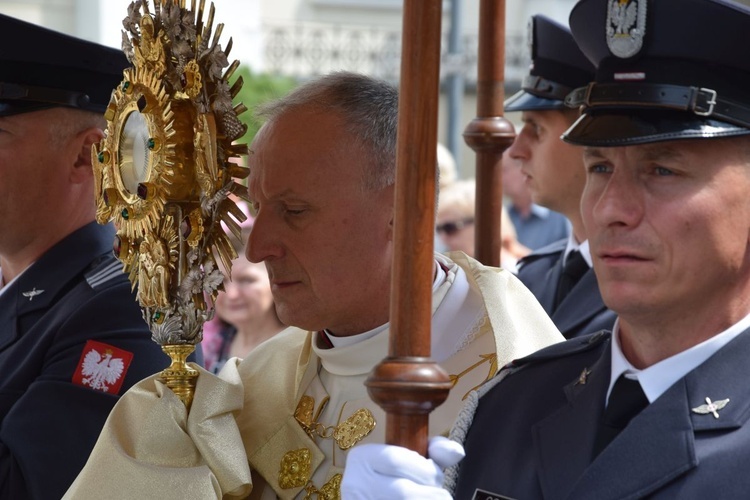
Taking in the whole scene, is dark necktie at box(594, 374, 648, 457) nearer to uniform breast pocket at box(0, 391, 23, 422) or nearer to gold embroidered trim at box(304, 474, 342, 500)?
gold embroidered trim at box(304, 474, 342, 500)

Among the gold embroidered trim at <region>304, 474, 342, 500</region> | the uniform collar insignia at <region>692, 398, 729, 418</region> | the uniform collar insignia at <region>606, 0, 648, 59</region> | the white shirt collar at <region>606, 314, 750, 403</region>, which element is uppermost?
the uniform collar insignia at <region>606, 0, 648, 59</region>

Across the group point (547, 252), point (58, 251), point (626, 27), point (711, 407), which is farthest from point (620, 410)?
point (547, 252)

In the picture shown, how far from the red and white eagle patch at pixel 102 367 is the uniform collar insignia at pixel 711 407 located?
1.45 m

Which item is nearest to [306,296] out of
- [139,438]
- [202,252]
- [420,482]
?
[202,252]

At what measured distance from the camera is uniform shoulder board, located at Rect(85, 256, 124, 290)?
10.3 feet

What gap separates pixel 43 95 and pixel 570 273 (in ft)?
5.45

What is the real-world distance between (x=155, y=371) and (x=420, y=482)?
1224mm

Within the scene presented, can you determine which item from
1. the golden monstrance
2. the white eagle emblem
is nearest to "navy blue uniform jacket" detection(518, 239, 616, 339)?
the golden monstrance

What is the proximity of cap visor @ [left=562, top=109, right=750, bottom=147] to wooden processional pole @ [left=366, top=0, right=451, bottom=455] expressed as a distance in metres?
0.24

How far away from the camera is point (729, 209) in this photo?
75.7 inches

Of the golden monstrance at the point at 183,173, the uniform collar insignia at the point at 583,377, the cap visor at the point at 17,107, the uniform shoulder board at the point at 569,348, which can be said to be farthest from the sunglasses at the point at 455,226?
the uniform collar insignia at the point at 583,377

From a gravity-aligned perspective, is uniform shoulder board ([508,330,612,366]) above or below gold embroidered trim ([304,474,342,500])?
above

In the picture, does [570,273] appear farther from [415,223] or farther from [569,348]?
[415,223]

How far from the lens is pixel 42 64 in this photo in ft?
10.7
